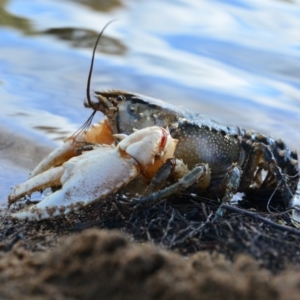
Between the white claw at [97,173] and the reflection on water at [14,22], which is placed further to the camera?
the reflection on water at [14,22]

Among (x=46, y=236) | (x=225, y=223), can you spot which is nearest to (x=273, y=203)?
(x=225, y=223)

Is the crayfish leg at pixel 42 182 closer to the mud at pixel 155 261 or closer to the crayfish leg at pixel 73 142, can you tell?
the mud at pixel 155 261

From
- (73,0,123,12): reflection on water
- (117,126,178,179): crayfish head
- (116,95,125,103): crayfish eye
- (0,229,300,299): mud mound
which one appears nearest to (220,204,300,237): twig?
(117,126,178,179): crayfish head

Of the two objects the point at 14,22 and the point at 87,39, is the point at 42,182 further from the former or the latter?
the point at 14,22

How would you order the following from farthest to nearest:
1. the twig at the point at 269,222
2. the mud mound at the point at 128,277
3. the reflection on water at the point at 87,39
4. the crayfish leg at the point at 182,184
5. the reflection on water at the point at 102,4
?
the reflection on water at the point at 102,4
the reflection on water at the point at 87,39
the crayfish leg at the point at 182,184
the twig at the point at 269,222
the mud mound at the point at 128,277

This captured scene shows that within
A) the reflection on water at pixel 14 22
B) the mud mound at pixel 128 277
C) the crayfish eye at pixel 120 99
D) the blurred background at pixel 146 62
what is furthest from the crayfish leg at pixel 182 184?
the reflection on water at pixel 14 22

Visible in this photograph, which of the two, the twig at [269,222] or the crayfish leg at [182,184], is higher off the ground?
the twig at [269,222]

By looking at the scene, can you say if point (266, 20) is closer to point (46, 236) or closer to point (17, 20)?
point (17, 20)

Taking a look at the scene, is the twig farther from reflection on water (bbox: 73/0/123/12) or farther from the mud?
reflection on water (bbox: 73/0/123/12)
